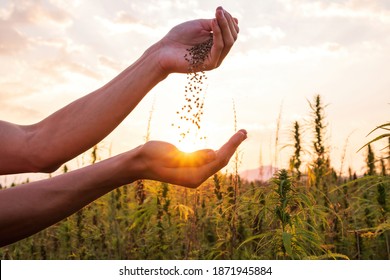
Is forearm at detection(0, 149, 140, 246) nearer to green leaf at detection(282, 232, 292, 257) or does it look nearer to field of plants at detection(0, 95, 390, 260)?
green leaf at detection(282, 232, 292, 257)

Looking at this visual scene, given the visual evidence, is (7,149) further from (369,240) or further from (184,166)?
(369,240)

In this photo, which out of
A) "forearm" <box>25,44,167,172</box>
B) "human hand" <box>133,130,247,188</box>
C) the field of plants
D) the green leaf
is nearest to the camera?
"human hand" <box>133,130,247,188</box>

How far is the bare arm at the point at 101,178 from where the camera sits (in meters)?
2.43

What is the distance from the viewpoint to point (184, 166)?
2475 mm

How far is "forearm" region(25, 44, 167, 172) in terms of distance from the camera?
2844 mm

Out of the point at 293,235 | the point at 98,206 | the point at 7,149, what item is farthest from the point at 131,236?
the point at 293,235

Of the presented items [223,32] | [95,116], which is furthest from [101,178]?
[223,32]

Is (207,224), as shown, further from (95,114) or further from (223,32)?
(223,32)

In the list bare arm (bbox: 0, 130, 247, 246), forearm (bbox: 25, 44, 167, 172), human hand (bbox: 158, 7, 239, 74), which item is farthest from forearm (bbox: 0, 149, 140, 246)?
human hand (bbox: 158, 7, 239, 74)

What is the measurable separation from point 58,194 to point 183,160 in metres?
0.60

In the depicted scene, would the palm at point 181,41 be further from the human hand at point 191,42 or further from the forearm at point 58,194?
the forearm at point 58,194

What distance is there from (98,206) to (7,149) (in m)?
2.33

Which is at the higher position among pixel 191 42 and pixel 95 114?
pixel 191 42

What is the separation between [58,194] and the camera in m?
2.46
